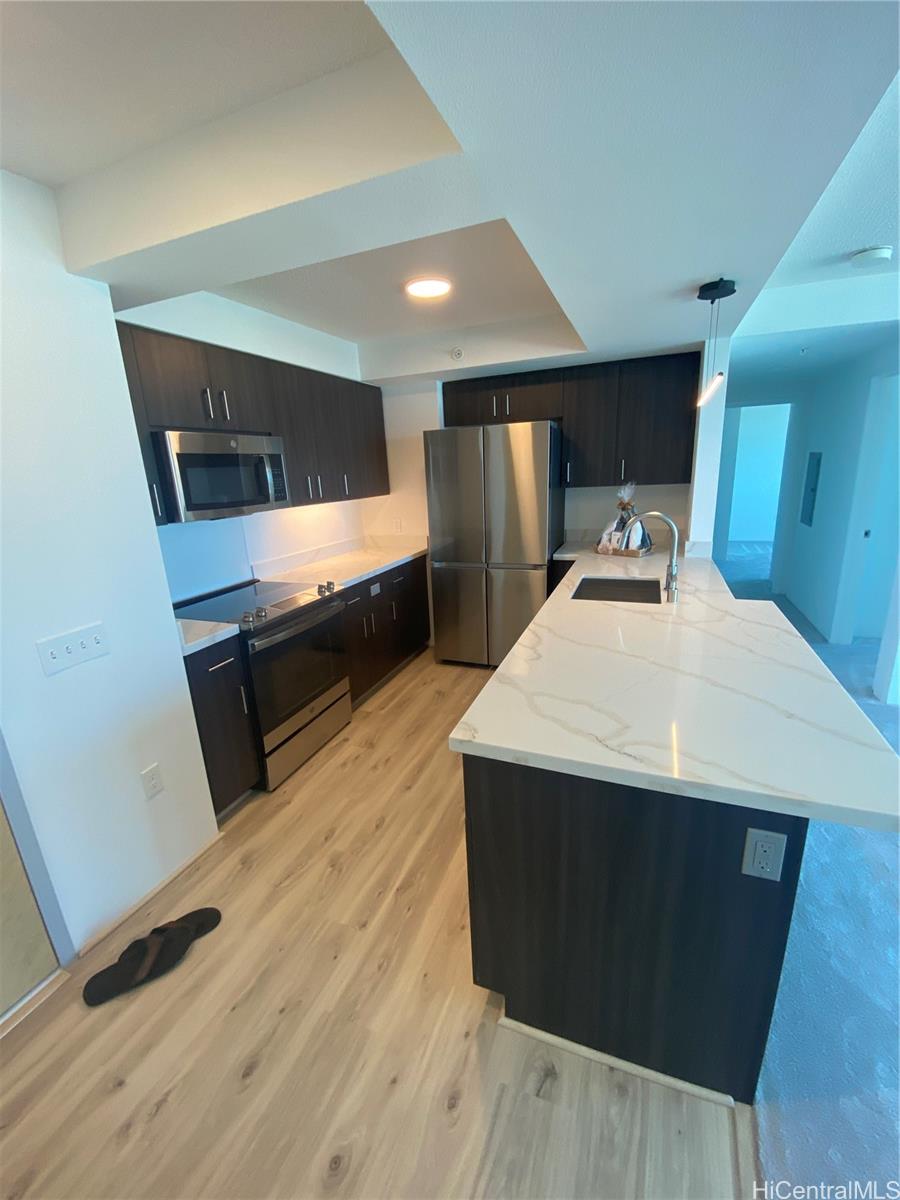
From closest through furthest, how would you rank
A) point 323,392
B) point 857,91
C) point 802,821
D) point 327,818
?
1. point 857,91
2. point 802,821
3. point 327,818
4. point 323,392

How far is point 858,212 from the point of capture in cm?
181

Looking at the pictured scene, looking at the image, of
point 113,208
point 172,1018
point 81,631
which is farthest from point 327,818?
point 113,208

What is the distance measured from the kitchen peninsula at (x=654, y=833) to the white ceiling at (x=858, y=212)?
152 centimetres

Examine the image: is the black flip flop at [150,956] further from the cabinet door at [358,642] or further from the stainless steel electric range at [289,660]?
the cabinet door at [358,642]

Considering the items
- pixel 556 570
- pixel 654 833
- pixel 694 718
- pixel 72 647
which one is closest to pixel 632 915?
pixel 654 833

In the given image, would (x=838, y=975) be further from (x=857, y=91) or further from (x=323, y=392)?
(x=323, y=392)

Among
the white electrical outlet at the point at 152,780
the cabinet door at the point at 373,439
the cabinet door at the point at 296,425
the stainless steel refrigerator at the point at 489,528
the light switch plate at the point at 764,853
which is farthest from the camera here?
the cabinet door at the point at 373,439

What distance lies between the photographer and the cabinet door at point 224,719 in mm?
2080

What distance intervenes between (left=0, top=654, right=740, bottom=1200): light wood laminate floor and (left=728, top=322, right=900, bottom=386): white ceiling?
→ 3.49 m

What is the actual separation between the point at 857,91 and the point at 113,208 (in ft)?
5.94

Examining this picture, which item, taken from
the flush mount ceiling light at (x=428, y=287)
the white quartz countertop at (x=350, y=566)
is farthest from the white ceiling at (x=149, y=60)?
the white quartz countertop at (x=350, y=566)

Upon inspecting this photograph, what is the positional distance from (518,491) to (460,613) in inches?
41.5

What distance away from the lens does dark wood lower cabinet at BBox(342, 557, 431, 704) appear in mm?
3176

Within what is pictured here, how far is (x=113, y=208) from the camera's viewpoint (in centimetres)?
140
